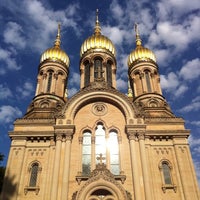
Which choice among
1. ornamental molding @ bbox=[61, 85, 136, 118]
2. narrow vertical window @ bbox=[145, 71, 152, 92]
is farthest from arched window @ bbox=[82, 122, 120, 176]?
narrow vertical window @ bbox=[145, 71, 152, 92]

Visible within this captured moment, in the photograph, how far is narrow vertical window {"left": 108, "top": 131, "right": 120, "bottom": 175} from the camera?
Answer: 20.0 metres

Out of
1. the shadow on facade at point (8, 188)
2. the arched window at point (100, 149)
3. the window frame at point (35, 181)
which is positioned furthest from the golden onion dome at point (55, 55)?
the shadow on facade at point (8, 188)

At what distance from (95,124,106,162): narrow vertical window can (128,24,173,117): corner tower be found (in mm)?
5550

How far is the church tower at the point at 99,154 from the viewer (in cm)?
1856

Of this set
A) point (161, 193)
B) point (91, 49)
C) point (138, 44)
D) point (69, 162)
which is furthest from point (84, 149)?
point (138, 44)

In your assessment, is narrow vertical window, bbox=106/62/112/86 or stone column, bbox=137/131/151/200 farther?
narrow vertical window, bbox=106/62/112/86

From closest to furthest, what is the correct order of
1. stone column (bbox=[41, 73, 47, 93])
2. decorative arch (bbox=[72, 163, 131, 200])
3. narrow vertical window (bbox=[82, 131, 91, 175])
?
decorative arch (bbox=[72, 163, 131, 200]) → narrow vertical window (bbox=[82, 131, 91, 175]) → stone column (bbox=[41, 73, 47, 93])

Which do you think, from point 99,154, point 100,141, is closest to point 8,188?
point 99,154

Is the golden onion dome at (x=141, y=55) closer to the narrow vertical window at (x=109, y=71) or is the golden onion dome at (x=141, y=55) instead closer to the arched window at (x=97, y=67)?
the narrow vertical window at (x=109, y=71)

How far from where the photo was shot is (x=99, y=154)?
66.9ft

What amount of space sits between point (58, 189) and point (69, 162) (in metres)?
2.03

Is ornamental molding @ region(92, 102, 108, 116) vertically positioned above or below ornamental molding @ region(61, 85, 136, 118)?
below

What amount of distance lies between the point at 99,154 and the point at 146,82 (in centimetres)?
1154

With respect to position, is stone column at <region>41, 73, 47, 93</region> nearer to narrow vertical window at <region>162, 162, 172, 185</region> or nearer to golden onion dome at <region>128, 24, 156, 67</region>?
golden onion dome at <region>128, 24, 156, 67</region>
